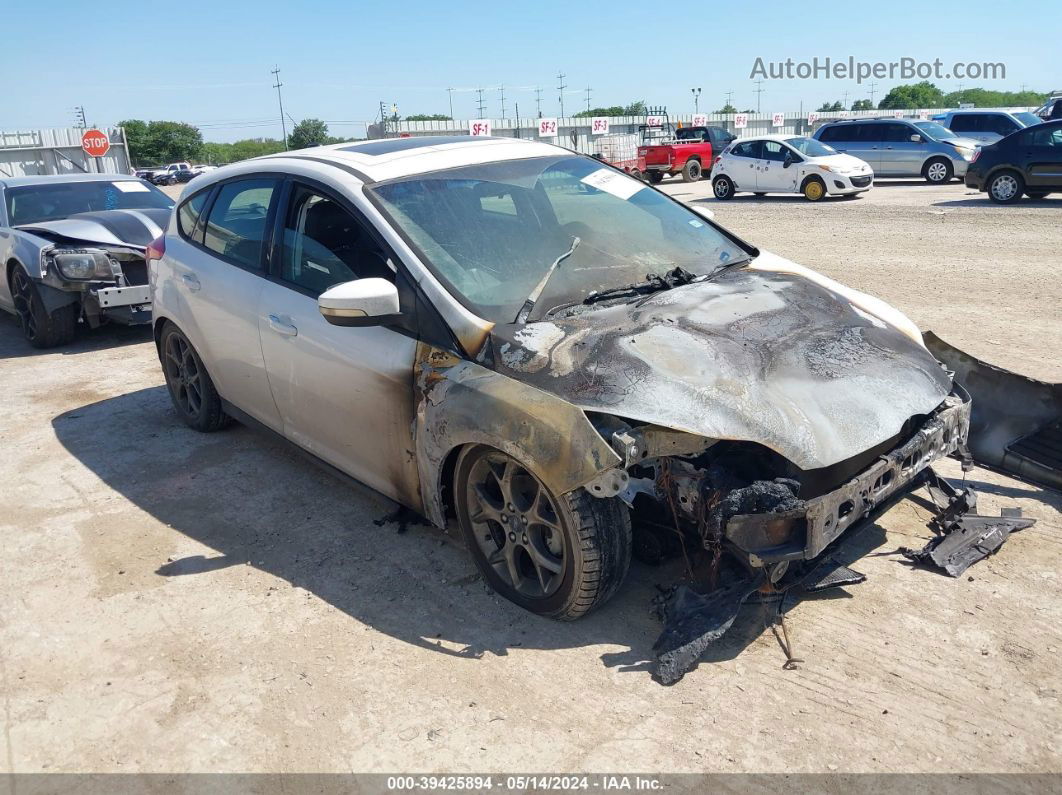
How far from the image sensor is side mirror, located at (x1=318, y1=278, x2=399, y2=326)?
3.40m

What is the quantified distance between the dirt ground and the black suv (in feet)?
45.5

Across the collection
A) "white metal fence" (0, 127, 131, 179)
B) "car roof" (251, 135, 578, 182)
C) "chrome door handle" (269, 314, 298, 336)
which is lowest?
"chrome door handle" (269, 314, 298, 336)

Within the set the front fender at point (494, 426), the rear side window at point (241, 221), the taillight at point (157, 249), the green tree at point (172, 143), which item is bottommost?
the front fender at point (494, 426)

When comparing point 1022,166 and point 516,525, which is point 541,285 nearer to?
point 516,525

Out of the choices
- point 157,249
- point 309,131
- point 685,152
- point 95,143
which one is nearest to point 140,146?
point 309,131

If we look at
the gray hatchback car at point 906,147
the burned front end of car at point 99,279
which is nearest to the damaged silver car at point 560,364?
the burned front end of car at point 99,279

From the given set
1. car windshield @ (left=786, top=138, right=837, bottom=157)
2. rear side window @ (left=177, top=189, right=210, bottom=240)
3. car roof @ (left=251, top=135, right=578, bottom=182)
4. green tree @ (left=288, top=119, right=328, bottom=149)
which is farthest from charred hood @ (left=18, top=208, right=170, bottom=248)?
green tree @ (left=288, top=119, right=328, bottom=149)

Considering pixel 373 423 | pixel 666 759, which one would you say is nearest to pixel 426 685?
pixel 666 759

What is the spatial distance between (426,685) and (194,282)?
3.09m

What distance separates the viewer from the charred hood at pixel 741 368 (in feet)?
9.66

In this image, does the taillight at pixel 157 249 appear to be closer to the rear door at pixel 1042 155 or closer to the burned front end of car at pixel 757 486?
the burned front end of car at pixel 757 486

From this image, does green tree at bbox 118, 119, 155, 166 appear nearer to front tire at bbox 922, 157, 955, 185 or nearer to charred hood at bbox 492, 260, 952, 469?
front tire at bbox 922, 157, 955, 185

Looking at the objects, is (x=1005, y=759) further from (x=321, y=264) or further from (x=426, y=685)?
(x=321, y=264)

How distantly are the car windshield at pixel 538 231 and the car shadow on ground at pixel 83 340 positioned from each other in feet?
20.0
